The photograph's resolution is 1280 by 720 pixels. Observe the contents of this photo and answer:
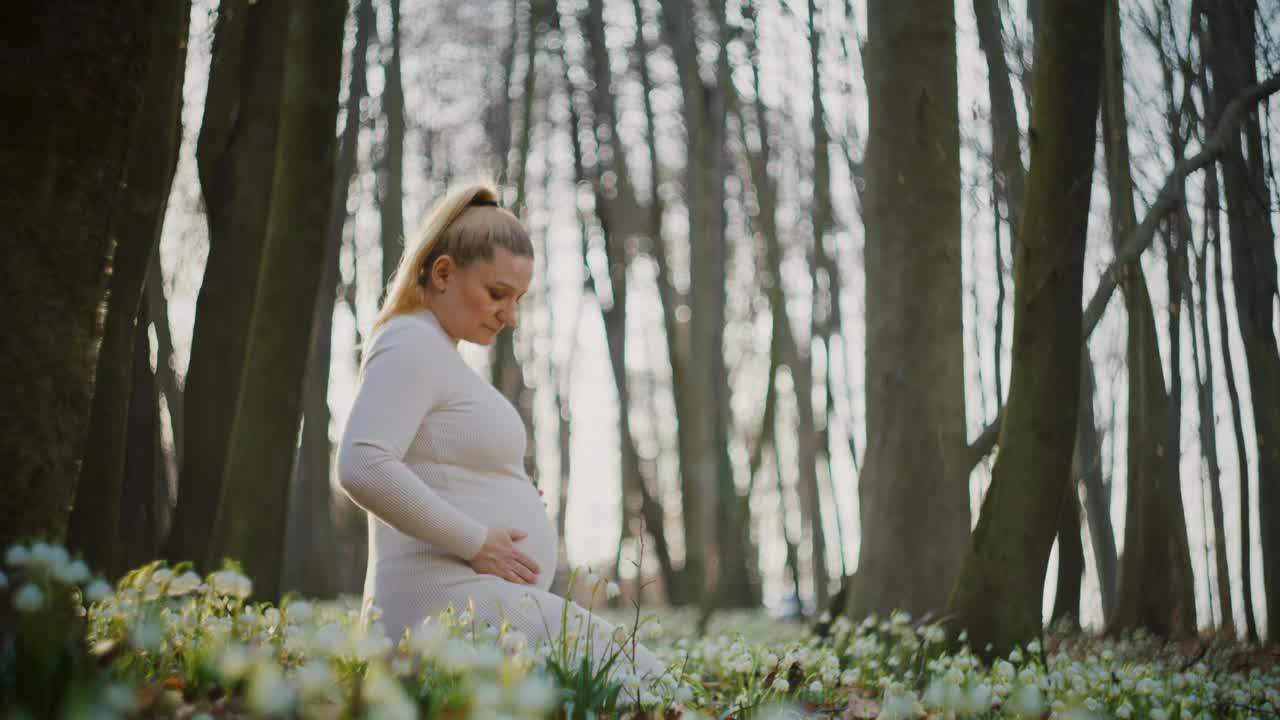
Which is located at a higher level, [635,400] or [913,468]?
[635,400]

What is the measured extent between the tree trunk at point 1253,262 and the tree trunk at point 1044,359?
218 centimetres

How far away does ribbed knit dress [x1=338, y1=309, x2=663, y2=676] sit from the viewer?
2.62m

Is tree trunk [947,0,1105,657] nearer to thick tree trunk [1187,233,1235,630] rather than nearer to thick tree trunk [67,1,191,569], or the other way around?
thick tree trunk [67,1,191,569]

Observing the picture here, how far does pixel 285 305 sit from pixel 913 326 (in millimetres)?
3354

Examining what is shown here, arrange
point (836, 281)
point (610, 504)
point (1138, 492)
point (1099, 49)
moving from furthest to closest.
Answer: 1. point (610, 504)
2. point (836, 281)
3. point (1138, 492)
4. point (1099, 49)

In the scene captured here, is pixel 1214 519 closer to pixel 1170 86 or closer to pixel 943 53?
pixel 1170 86

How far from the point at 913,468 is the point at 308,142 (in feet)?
11.9

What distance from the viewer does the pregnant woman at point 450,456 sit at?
263 cm

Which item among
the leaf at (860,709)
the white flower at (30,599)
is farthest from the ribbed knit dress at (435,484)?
the white flower at (30,599)

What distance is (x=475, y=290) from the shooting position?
119 inches

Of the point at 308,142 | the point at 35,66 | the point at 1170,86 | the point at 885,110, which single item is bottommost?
the point at 35,66

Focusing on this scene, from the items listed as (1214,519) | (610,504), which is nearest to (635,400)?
(610,504)

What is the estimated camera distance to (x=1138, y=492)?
700cm

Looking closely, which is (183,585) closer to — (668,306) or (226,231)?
(226,231)
